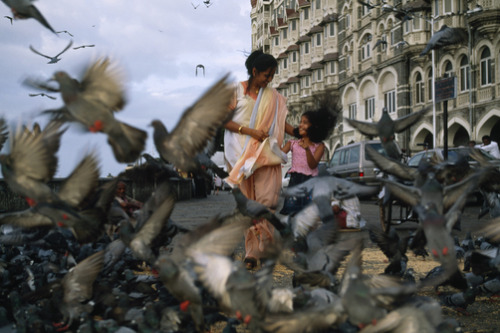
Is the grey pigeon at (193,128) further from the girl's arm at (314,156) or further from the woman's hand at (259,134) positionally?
the girl's arm at (314,156)

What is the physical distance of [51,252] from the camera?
15.4 ft

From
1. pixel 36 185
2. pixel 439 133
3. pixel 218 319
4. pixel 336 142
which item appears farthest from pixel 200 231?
pixel 336 142

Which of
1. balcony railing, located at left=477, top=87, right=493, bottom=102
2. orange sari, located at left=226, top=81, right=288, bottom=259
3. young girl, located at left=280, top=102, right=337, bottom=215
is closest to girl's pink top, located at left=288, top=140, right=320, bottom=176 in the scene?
young girl, located at left=280, top=102, right=337, bottom=215

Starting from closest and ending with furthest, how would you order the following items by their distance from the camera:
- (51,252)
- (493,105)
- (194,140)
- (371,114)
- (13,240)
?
(194,140) < (13,240) < (51,252) < (493,105) < (371,114)

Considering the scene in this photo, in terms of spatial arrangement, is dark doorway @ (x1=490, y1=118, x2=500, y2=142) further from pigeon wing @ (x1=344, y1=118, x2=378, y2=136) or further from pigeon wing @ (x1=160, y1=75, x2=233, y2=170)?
pigeon wing @ (x1=160, y1=75, x2=233, y2=170)

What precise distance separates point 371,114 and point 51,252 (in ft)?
115

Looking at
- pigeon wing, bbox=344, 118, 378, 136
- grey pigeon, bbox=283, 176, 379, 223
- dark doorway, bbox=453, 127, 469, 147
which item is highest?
dark doorway, bbox=453, 127, 469, 147

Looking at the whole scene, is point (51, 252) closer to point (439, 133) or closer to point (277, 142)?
point (277, 142)

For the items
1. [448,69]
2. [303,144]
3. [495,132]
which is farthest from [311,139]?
[448,69]

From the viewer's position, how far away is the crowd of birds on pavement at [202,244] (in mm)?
2469

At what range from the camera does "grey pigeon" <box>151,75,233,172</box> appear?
3.27m

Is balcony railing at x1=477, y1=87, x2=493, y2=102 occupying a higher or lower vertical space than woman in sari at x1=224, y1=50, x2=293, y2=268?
higher

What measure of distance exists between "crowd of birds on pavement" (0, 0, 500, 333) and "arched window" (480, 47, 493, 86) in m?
23.7

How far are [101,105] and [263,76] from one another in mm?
2348
